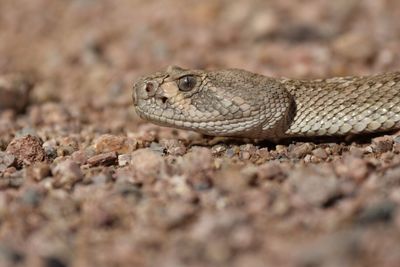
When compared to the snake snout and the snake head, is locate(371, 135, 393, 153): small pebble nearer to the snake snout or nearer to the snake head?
the snake head

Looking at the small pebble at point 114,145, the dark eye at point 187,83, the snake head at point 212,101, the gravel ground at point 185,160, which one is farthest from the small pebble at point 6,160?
the dark eye at point 187,83

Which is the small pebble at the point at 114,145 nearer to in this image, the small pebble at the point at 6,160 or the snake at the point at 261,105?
the snake at the point at 261,105

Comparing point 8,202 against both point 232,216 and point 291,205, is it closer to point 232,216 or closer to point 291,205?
point 232,216

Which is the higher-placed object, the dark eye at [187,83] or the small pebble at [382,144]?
the dark eye at [187,83]

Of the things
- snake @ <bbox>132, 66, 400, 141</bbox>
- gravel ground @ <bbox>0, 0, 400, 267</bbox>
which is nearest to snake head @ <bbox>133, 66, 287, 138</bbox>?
snake @ <bbox>132, 66, 400, 141</bbox>

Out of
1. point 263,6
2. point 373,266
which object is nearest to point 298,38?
point 263,6

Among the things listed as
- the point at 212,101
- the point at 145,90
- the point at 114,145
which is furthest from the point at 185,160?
the point at 145,90

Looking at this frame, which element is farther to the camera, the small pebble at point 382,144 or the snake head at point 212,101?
the snake head at point 212,101

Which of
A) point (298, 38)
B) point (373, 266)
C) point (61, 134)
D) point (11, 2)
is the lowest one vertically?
point (373, 266)
